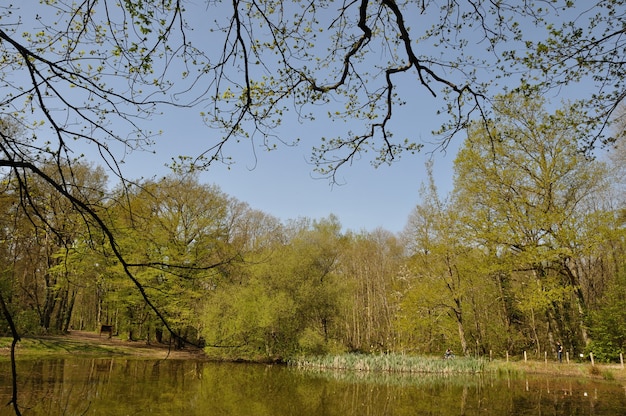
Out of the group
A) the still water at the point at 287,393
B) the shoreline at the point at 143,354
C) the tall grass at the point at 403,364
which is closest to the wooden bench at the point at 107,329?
the shoreline at the point at 143,354

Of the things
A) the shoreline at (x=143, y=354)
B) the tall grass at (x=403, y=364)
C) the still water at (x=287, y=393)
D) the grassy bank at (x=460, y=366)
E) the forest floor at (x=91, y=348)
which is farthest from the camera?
the forest floor at (x=91, y=348)

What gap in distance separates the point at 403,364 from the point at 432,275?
578 cm

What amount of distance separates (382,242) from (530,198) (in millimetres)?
13774

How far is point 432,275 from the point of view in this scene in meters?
22.2

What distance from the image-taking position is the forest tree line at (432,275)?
58.3 feet

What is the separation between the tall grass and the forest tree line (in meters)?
2.15

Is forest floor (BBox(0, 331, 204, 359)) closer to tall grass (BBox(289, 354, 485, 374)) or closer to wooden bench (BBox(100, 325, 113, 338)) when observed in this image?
wooden bench (BBox(100, 325, 113, 338))

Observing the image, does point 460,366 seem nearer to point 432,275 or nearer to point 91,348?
point 432,275

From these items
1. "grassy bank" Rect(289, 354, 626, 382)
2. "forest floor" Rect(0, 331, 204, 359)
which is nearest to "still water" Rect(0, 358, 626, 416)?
"grassy bank" Rect(289, 354, 626, 382)

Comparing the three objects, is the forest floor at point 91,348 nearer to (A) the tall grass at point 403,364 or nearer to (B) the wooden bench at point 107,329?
(B) the wooden bench at point 107,329

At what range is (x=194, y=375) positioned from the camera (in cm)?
1570

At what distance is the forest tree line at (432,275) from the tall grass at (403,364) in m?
2.15

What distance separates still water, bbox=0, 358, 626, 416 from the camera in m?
9.70

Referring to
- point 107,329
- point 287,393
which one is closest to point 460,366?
point 287,393
